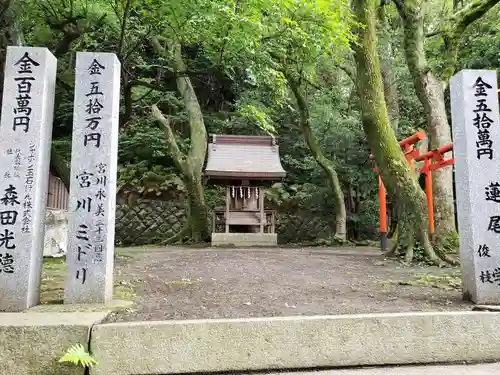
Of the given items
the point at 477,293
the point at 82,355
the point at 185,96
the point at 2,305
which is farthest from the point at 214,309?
the point at 185,96

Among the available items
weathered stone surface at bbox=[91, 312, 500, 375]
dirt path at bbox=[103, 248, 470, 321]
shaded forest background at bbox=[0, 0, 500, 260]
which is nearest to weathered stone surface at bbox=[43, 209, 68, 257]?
shaded forest background at bbox=[0, 0, 500, 260]

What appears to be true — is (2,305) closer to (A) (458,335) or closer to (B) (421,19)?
(A) (458,335)

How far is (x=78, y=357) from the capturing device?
2553 millimetres

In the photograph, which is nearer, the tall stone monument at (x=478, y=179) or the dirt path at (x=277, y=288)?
the dirt path at (x=277, y=288)

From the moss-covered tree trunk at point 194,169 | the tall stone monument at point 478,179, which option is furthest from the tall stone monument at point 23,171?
the moss-covered tree trunk at point 194,169

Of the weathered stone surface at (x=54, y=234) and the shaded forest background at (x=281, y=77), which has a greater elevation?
the shaded forest background at (x=281, y=77)

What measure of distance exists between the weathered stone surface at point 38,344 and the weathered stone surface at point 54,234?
571 centimetres

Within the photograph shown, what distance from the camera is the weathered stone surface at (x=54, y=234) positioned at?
317 inches

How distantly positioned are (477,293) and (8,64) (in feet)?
16.8

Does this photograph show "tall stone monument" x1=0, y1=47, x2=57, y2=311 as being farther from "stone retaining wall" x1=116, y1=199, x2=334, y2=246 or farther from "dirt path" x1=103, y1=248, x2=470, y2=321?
"stone retaining wall" x1=116, y1=199, x2=334, y2=246

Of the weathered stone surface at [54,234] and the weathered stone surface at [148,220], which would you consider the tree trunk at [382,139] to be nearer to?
the weathered stone surface at [54,234]

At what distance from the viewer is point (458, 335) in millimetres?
3012

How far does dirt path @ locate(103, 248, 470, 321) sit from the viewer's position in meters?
3.57

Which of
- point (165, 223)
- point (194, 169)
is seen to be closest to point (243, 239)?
point (194, 169)
